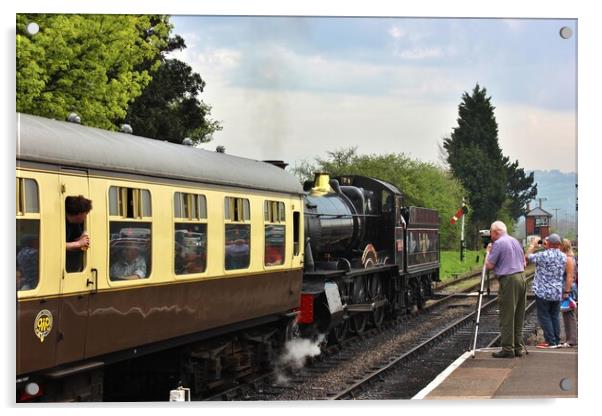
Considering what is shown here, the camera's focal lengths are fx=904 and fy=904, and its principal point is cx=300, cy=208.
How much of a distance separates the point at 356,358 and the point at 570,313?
3523 millimetres

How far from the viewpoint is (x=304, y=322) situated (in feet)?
39.6

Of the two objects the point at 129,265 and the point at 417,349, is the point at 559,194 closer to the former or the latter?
the point at 129,265

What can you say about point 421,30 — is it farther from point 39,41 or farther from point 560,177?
point 39,41

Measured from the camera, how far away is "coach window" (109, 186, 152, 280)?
23.1 feet

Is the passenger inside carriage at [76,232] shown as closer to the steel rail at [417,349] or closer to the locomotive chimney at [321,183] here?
the steel rail at [417,349]

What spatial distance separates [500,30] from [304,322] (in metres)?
5.25

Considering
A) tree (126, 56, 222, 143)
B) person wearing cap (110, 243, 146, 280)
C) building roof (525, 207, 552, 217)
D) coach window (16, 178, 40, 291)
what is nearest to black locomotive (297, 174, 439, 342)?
building roof (525, 207, 552, 217)

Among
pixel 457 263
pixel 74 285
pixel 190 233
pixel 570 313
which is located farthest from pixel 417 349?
pixel 74 285

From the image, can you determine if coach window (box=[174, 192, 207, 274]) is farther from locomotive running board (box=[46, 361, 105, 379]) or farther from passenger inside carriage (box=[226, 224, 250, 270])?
locomotive running board (box=[46, 361, 105, 379])

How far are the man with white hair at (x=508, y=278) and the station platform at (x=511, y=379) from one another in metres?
0.30

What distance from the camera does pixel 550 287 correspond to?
9.53 m

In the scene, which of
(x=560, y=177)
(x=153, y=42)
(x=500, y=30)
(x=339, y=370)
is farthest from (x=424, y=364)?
(x=153, y=42)

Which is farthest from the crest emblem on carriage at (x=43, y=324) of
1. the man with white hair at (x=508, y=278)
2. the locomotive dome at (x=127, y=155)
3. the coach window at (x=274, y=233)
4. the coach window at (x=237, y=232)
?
the man with white hair at (x=508, y=278)

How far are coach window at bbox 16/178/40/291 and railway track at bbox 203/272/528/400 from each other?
316 cm
